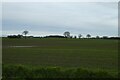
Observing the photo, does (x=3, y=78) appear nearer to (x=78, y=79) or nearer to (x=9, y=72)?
(x=9, y=72)

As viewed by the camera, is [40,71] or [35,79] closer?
[35,79]

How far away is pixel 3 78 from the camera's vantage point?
16344 millimetres

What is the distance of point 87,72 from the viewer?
1728cm

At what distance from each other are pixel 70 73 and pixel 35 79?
1870mm

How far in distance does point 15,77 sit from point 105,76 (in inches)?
170

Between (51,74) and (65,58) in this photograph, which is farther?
(65,58)

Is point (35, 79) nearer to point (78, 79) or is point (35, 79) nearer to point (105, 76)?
point (78, 79)

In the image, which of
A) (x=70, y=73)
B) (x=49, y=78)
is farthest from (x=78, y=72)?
(x=49, y=78)

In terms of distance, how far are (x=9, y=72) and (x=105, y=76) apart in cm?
491

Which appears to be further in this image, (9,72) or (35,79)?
(9,72)

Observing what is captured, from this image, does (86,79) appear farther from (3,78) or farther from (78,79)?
(3,78)

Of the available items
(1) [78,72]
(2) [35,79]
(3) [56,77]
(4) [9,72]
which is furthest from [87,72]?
(4) [9,72]

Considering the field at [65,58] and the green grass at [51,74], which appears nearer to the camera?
the green grass at [51,74]

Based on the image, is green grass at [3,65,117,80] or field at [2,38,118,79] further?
field at [2,38,118,79]
